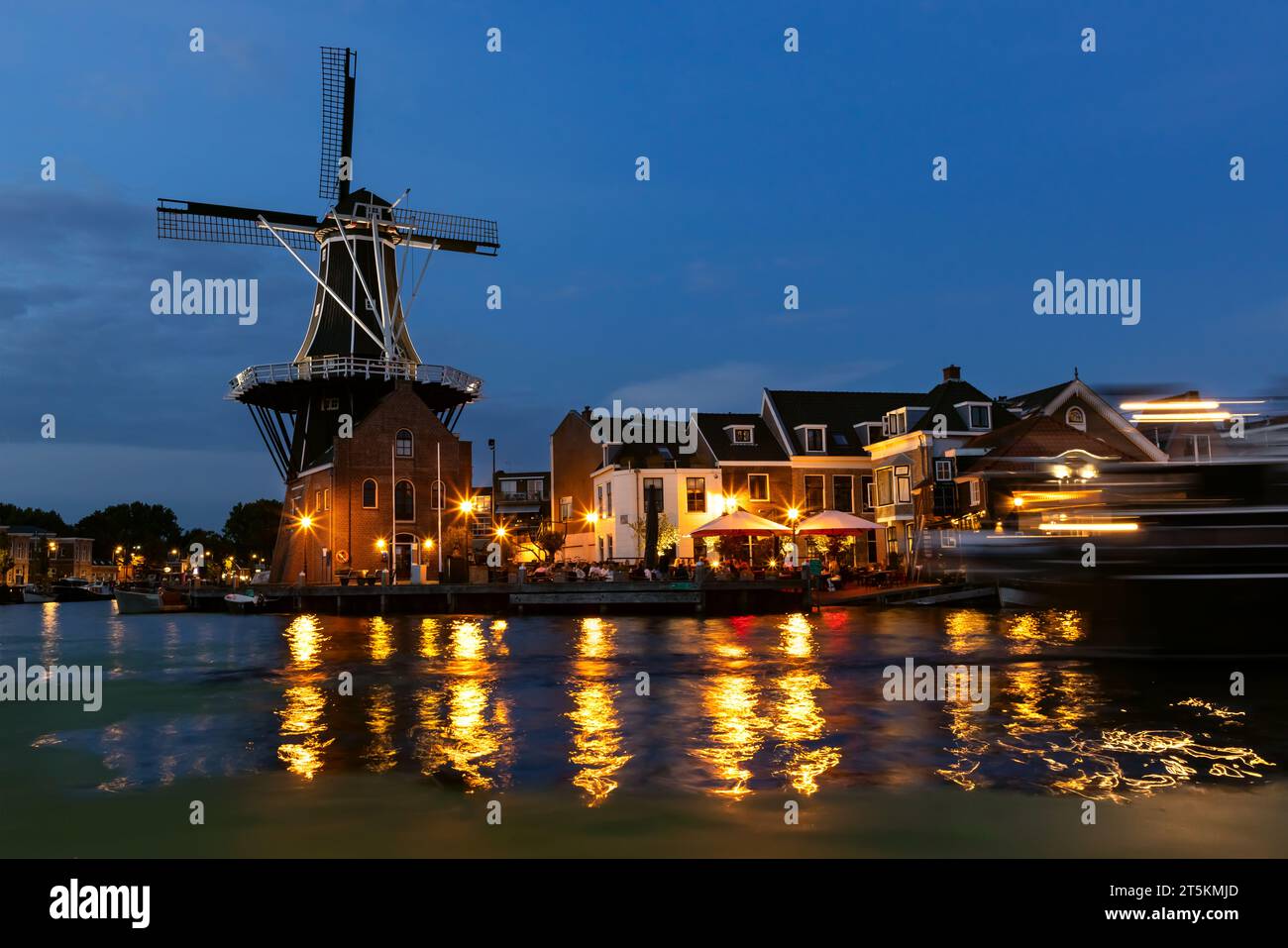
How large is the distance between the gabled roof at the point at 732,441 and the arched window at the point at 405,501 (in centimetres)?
1591

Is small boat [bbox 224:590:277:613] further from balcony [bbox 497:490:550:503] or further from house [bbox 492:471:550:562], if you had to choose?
balcony [bbox 497:490:550:503]

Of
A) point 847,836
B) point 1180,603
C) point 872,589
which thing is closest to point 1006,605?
point 872,589

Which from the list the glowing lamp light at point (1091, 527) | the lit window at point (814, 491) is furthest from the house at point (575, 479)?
the glowing lamp light at point (1091, 527)

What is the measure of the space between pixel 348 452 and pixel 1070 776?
46774 mm

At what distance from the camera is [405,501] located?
176 ft

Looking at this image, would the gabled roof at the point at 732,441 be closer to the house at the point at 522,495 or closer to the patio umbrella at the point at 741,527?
the patio umbrella at the point at 741,527

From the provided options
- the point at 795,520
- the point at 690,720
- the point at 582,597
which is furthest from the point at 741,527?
the point at 690,720

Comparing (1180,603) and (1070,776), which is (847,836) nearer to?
(1070,776)

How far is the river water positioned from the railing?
3302 centimetres

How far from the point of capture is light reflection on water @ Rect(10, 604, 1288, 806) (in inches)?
398

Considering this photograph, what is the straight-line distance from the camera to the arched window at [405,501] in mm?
53312
